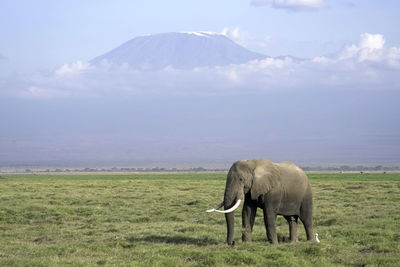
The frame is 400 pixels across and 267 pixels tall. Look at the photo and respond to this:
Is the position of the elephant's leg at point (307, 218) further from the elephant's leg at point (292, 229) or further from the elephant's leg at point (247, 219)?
the elephant's leg at point (247, 219)

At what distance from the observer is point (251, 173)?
663 inches

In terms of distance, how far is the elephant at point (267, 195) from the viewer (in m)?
16.6

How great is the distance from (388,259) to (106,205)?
17612 mm

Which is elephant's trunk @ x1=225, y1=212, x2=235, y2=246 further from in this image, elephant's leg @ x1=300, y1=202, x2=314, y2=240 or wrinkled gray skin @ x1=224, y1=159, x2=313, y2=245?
elephant's leg @ x1=300, y1=202, x2=314, y2=240

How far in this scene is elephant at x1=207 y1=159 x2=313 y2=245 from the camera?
16594mm

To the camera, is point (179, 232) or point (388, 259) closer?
point (388, 259)

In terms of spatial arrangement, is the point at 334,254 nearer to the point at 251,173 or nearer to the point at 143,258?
the point at 251,173

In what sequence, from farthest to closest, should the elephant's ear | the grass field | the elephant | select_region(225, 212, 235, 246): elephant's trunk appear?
the elephant's ear
the elephant
select_region(225, 212, 235, 246): elephant's trunk
the grass field

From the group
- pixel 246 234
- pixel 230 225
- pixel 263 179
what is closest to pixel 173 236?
pixel 246 234

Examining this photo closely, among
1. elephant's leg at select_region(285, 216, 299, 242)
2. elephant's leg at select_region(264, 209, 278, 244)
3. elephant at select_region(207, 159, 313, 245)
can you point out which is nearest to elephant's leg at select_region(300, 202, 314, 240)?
elephant at select_region(207, 159, 313, 245)

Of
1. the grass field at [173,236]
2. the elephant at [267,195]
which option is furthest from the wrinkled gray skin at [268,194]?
the grass field at [173,236]

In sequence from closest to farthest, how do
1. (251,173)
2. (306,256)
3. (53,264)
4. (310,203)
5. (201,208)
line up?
(53,264) < (306,256) < (251,173) < (310,203) < (201,208)

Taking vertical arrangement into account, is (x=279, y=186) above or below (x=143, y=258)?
above

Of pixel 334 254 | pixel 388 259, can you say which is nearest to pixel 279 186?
pixel 334 254
